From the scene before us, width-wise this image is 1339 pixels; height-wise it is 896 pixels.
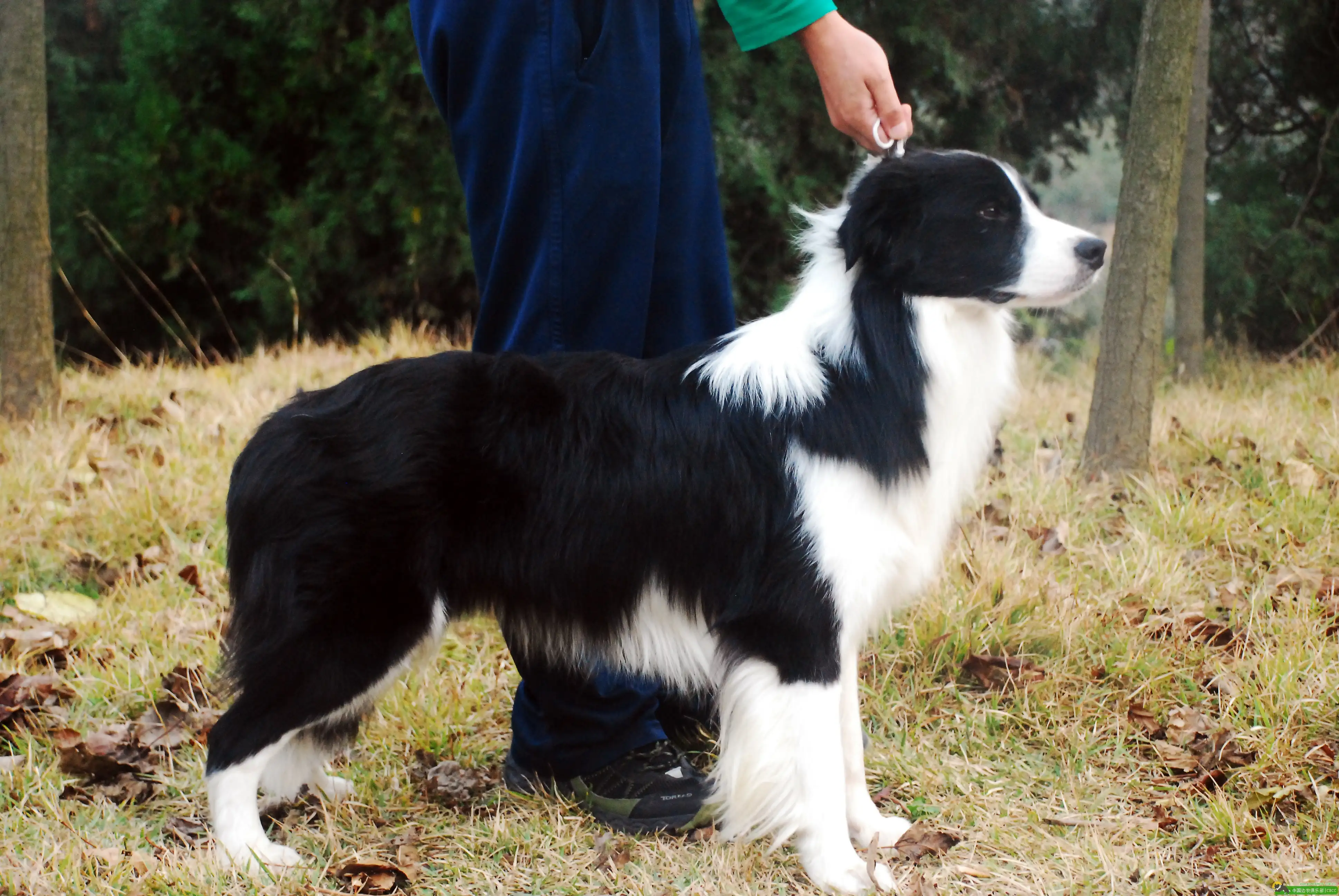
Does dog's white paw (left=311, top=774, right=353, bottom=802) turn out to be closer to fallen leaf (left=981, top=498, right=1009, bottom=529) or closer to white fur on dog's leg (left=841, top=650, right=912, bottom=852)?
white fur on dog's leg (left=841, top=650, right=912, bottom=852)

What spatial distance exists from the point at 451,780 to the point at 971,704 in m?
1.34

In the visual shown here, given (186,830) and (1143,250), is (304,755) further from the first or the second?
(1143,250)

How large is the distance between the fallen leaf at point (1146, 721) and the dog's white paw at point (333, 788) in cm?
191

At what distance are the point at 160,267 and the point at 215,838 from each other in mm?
5982

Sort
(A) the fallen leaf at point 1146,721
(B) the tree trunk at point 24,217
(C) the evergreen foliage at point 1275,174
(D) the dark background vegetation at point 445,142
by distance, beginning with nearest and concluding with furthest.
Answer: (A) the fallen leaf at point 1146,721 < (B) the tree trunk at point 24,217 < (C) the evergreen foliage at point 1275,174 < (D) the dark background vegetation at point 445,142

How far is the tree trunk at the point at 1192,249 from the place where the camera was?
19.5ft

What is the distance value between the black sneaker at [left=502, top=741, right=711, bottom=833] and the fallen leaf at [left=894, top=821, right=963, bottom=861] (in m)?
0.43

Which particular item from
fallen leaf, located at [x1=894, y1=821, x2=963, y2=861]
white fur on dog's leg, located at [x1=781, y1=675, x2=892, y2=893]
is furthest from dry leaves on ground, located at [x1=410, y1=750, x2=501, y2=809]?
fallen leaf, located at [x1=894, y1=821, x2=963, y2=861]

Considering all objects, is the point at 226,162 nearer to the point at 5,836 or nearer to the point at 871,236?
the point at 5,836

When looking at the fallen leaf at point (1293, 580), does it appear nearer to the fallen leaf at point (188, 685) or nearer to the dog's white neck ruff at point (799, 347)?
the dog's white neck ruff at point (799, 347)

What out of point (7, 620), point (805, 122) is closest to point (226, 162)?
point (805, 122)

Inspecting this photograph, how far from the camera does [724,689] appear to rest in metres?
2.45

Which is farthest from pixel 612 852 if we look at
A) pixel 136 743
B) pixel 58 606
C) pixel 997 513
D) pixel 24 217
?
pixel 24 217

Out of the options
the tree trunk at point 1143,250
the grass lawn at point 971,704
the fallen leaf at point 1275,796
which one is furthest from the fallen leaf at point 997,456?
the fallen leaf at point 1275,796
